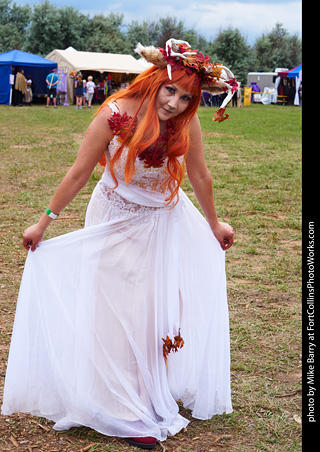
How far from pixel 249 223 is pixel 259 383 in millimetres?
3262

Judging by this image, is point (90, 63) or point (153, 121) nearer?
point (153, 121)

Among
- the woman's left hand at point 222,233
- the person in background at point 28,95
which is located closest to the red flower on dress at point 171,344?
the woman's left hand at point 222,233

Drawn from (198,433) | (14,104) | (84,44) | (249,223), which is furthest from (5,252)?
(84,44)

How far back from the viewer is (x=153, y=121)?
96.4 inches

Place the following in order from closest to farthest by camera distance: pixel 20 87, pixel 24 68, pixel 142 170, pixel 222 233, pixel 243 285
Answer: pixel 142 170
pixel 222 233
pixel 243 285
pixel 20 87
pixel 24 68

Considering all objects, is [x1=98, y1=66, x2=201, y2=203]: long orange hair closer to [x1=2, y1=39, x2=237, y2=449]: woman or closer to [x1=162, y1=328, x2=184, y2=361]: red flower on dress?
[x1=2, y1=39, x2=237, y2=449]: woman

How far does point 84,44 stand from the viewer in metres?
50.0

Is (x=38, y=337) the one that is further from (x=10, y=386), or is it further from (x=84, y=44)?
(x=84, y=44)

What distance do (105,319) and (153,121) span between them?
94 centimetres

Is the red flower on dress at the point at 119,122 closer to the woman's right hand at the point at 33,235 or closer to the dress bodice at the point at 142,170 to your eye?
the dress bodice at the point at 142,170

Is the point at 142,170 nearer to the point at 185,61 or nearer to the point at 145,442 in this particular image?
the point at 185,61

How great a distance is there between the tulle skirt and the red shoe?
0.07 feet

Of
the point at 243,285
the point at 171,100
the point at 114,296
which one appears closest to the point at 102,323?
the point at 114,296

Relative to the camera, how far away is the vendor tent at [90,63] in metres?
30.6
